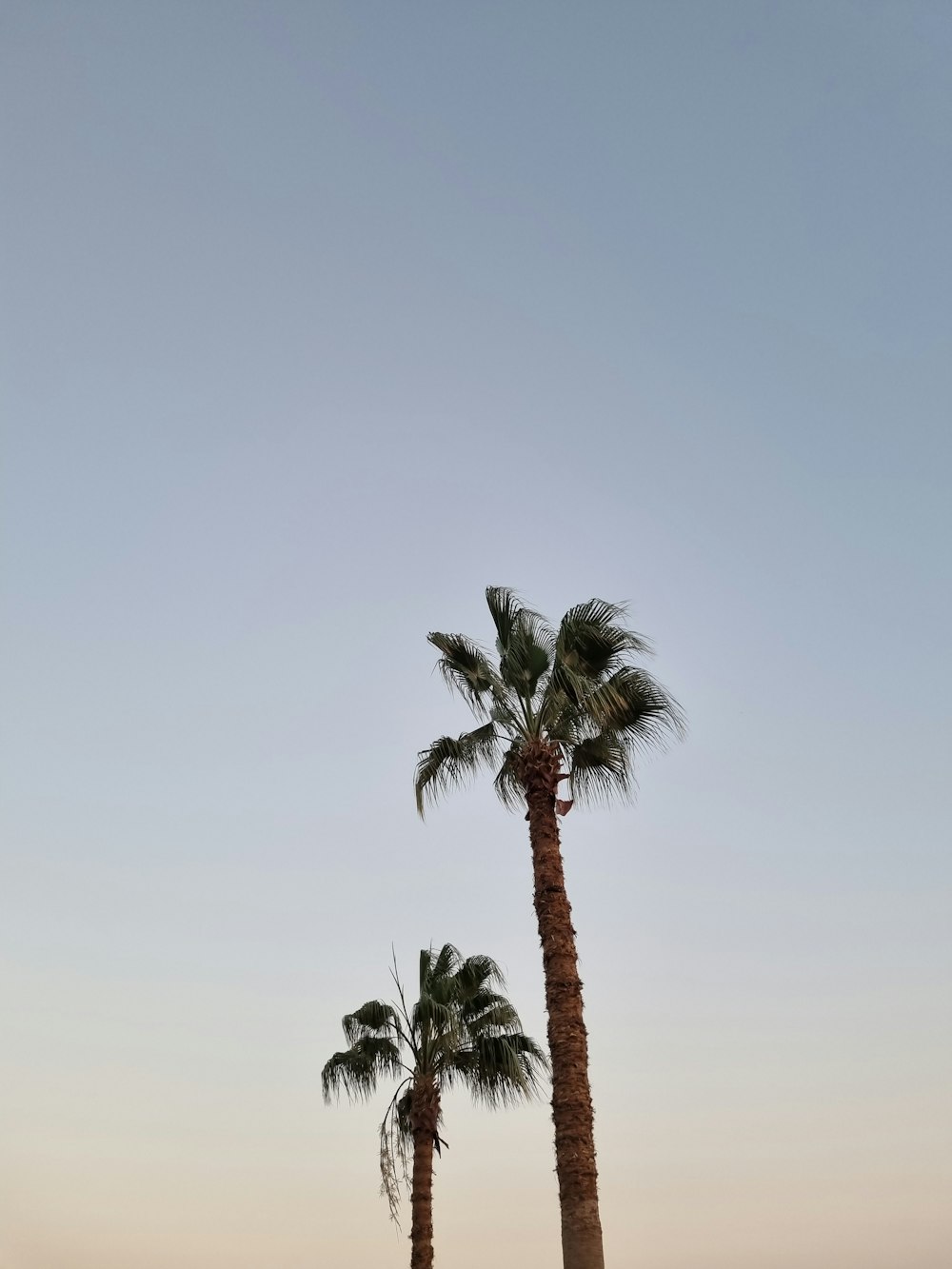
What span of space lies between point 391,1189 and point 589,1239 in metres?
11.5

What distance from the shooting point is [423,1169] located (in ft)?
83.5

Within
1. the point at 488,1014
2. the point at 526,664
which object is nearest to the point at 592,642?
the point at 526,664

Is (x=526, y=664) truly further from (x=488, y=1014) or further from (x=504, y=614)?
(x=488, y=1014)

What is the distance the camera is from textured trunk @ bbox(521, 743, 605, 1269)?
14.8m

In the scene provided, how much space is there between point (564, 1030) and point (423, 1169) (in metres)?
11.6

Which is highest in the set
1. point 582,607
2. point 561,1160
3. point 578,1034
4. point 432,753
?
point 582,607

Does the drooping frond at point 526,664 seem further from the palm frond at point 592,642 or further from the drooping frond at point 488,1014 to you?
the drooping frond at point 488,1014

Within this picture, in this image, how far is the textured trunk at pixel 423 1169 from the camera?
80.8ft

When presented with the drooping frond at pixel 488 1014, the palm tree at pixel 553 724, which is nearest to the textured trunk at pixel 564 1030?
the palm tree at pixel 553 724

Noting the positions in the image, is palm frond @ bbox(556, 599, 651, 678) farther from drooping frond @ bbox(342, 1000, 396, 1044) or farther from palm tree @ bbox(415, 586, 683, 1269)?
drooping frond @ bbox(342, 1000, 396, 1044)

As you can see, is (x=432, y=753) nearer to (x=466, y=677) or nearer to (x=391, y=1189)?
(x=466, y=677)

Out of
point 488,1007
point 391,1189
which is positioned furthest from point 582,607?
point 391,1189

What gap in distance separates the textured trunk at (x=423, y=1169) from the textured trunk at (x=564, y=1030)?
1081cm

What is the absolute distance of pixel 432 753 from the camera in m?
20.2
